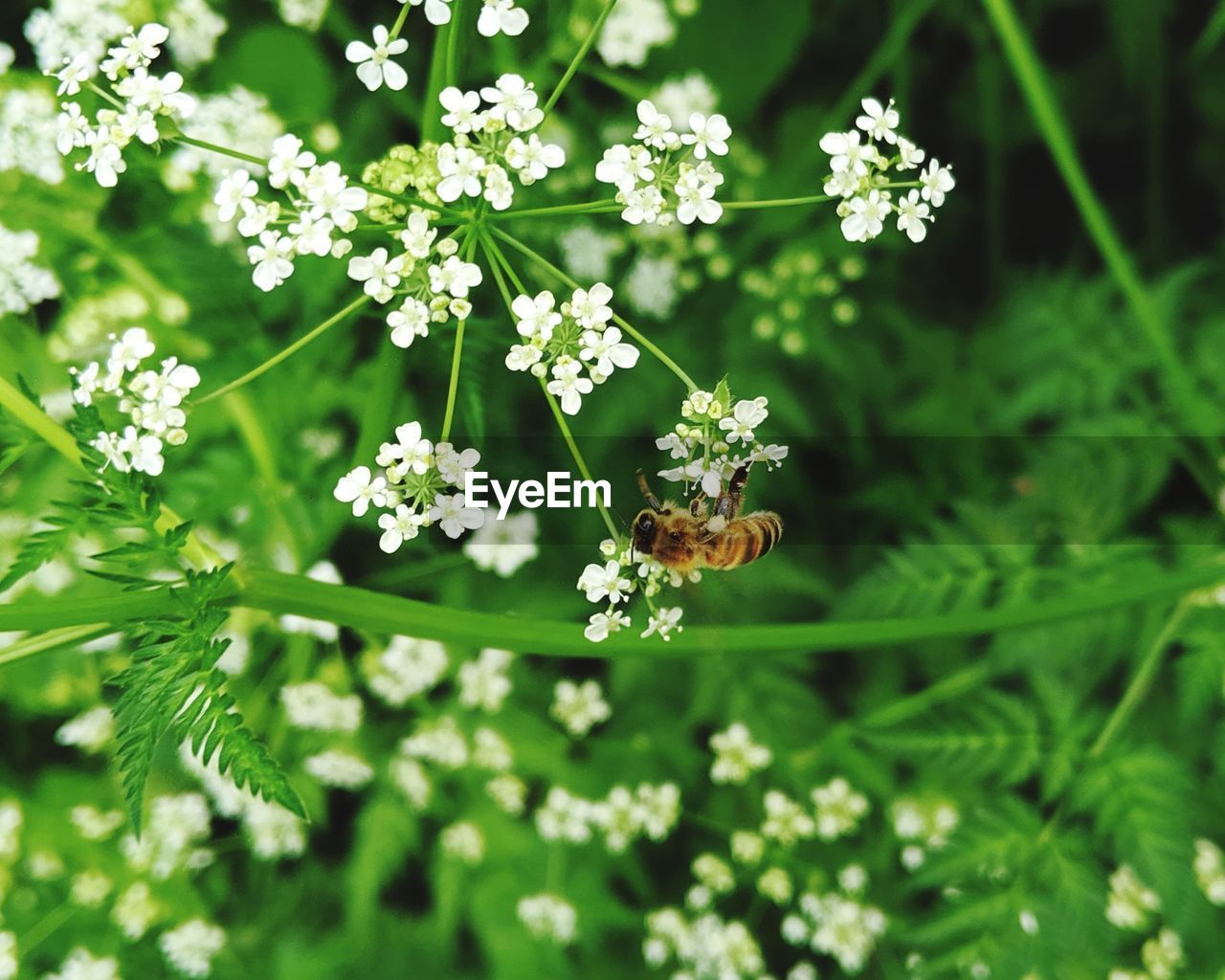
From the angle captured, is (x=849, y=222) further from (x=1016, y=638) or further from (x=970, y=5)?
(x=970, y=5)

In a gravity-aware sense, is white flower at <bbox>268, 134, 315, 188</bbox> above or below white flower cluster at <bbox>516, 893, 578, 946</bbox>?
above

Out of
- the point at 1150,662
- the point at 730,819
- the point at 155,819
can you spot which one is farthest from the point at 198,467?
the point at 1150,662

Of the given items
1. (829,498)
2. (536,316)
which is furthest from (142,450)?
(829,498)

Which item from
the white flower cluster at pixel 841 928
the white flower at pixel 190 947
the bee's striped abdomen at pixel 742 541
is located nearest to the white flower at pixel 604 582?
the bee's striped abdomen at pixel 742 541

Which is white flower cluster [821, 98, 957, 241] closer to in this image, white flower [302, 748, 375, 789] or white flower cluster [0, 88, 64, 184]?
white flower cluster [0, 88, 64, 184]

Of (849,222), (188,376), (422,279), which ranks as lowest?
(188,376)

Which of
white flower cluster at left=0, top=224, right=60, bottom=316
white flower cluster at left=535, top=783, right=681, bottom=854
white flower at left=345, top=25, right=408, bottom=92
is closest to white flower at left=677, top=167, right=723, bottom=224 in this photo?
white flower at left=345, top=25, right=408, bottom=92

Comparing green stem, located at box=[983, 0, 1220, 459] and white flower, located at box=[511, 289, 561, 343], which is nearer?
white flower, located at box=[511, 289, 561, 343]
